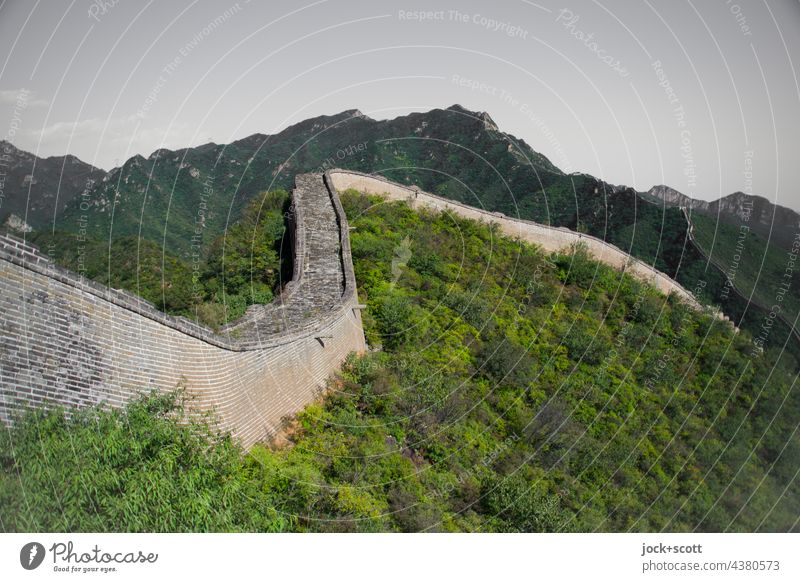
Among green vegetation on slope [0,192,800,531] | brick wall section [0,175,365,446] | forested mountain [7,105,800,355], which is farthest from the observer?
forested mountain [7,105,800,355]

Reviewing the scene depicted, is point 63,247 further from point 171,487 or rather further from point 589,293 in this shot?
point 589,293

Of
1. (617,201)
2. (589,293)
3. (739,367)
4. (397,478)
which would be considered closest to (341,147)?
(589,293)

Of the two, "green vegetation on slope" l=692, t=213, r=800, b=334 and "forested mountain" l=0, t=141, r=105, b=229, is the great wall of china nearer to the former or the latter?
"forested mountain" l=0, t=141, r=105, b=229

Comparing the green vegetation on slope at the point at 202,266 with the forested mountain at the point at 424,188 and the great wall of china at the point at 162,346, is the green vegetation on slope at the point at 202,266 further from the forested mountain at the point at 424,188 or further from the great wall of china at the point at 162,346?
the great wall of china at the point at 162,346

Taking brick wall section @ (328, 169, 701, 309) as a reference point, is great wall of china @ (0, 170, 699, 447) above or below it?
below
